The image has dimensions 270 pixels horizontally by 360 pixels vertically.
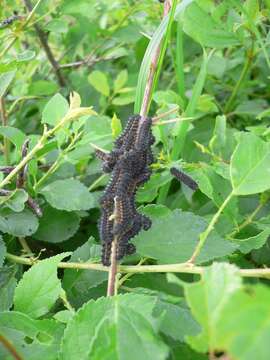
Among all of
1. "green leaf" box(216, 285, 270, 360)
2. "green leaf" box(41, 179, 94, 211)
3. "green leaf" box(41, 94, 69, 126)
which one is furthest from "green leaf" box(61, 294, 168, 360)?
"green leaf" box(41, 94, 69, 126)

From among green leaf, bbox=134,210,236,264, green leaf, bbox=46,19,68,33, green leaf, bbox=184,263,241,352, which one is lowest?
green leaf, bbox=134,210,236,264

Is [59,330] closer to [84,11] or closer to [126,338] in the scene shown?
[126,338]

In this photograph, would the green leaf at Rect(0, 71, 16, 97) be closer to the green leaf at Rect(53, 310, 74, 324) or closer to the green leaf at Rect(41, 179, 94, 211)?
the green leaf at Rect(41, 179, 94, 211)

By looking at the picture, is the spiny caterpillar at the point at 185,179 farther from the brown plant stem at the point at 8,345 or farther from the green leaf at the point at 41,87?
the green leaf at the point at 41,87

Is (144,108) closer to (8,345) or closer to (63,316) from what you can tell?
(63,316)

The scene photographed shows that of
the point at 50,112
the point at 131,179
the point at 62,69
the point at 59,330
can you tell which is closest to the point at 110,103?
the point at 62,69

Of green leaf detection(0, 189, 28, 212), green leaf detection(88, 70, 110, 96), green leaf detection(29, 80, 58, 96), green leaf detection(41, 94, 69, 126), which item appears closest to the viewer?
green leaf detection(0, 189, 28, 212)
